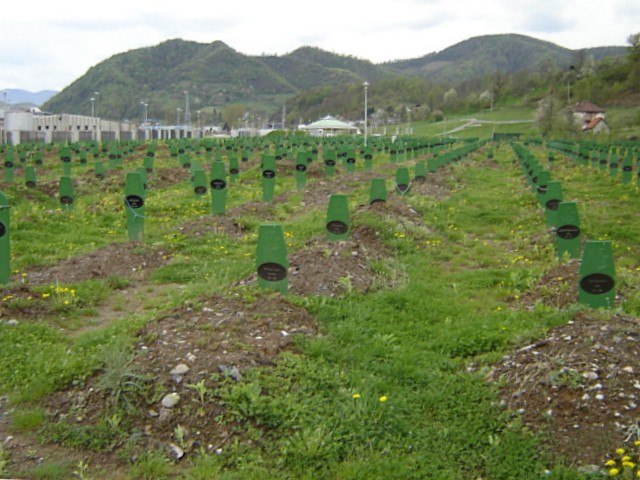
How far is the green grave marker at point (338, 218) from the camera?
9.35 m

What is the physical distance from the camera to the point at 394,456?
453 centimetres

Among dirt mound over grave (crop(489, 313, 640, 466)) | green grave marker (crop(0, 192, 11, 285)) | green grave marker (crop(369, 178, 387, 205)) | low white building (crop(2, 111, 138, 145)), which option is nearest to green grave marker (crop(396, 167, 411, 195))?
green grave marker (crop(369, 178, 387, 205))

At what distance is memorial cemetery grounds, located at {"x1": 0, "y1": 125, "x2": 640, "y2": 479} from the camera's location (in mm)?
4512

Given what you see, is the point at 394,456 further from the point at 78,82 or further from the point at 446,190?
the point at 78,82

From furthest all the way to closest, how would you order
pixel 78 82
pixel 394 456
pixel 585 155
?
pixel 78 82 < pixel 585 155 < pixel 394 456

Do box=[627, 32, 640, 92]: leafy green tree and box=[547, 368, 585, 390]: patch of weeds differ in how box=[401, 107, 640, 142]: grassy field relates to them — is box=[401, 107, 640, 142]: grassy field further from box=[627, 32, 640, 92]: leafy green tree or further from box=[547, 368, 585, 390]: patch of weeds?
box=[547, 368, 585, 390]: patch of weeds

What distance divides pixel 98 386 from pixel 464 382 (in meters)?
2.97

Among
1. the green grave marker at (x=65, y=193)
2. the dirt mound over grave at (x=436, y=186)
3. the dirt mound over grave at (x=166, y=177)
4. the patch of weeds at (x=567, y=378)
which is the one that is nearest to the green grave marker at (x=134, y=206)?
the green grave marker at (x=65, y=193)

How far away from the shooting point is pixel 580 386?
491cm

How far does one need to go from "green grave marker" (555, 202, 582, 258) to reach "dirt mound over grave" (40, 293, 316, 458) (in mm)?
4848

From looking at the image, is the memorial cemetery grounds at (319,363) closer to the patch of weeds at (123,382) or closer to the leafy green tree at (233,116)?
the patch of weeds at (123,382)

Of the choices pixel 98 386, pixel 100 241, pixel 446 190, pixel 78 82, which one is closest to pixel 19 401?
pixel 98 386

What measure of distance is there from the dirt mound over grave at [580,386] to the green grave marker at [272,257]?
2.58 m

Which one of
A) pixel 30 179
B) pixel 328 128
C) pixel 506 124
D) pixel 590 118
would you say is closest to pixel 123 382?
pixel 30 179
